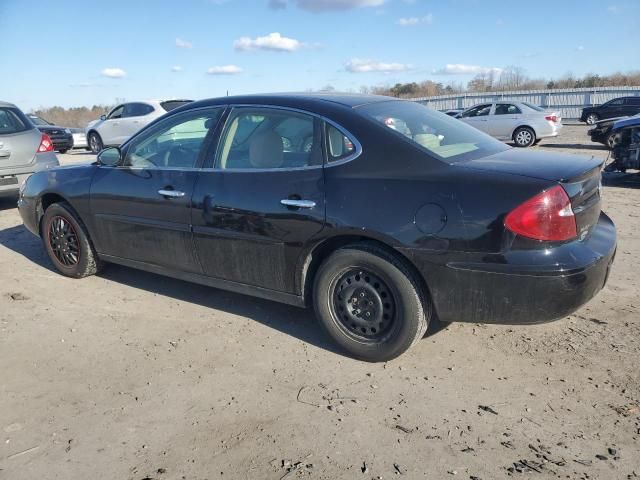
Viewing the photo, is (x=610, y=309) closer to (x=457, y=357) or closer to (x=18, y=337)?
(x=457, y=357)

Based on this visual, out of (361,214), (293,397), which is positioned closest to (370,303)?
(361,214)

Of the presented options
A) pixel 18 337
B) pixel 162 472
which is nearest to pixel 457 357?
pixel 162 472

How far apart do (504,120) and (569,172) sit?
15.7 m

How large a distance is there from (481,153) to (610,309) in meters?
1.67

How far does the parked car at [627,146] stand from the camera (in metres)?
9.44

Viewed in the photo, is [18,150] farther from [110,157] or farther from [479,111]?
[479,111]

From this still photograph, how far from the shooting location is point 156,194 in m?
4.25

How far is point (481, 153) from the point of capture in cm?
361

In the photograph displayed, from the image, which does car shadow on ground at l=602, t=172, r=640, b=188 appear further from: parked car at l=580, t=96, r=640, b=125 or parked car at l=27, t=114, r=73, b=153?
parked car at l=580, t=96, r=640, b=125

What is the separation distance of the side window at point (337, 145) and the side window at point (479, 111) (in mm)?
16117

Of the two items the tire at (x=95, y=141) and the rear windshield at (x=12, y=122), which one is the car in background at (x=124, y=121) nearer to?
the tire at (x=95, y=141)

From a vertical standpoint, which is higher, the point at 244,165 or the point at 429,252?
the point at 244,165

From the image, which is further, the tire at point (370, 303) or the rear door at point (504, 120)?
the rear door at point (504, 120)

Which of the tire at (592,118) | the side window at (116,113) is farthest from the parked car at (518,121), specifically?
the tire at (592,118)
